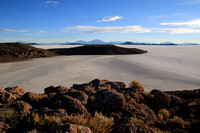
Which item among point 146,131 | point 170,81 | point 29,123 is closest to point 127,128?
point 146,131

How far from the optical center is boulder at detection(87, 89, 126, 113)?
4.96 metres

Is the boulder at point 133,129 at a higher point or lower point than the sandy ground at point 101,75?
higher

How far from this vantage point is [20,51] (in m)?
38.2

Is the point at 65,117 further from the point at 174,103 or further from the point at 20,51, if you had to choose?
the point at 20,51

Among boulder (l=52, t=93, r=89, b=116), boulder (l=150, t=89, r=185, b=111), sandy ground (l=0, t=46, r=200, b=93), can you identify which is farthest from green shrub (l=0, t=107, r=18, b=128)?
sandy ground (l=0, t=46, r=200, b=93)

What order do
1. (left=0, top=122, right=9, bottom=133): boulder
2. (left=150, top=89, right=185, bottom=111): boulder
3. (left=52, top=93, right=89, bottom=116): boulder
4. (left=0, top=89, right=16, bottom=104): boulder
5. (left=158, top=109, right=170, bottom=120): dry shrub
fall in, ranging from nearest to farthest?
(left=0, top=122, right=9, bottom=133): boulder < (left=52, top=93, right=89, bottom=116): boulder < (left=158, top=109, right=170, bottom=120): dry shrub < (left=0, top=89, right=16, bottom=104): boulder < (left=150, top=89, right=185, bottom=111): boulder

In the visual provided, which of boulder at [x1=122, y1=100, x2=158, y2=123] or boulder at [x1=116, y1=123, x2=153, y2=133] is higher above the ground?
boulder at [x1=116, y1=123, x2=153, y2=133]

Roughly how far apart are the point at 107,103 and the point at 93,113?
650 millimetres

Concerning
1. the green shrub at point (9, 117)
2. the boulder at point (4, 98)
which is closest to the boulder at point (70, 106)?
the green shrub at point (9, 117)

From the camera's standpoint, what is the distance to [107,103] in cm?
505

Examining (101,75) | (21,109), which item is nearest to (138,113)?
(21,109)

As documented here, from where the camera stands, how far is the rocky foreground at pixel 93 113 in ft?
11.0

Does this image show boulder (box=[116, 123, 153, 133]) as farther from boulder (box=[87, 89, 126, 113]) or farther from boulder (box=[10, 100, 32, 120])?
boulder (box=[10, 100, 32, 120])

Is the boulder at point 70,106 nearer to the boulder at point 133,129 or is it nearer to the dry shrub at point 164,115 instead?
the boulder at point 133,129
